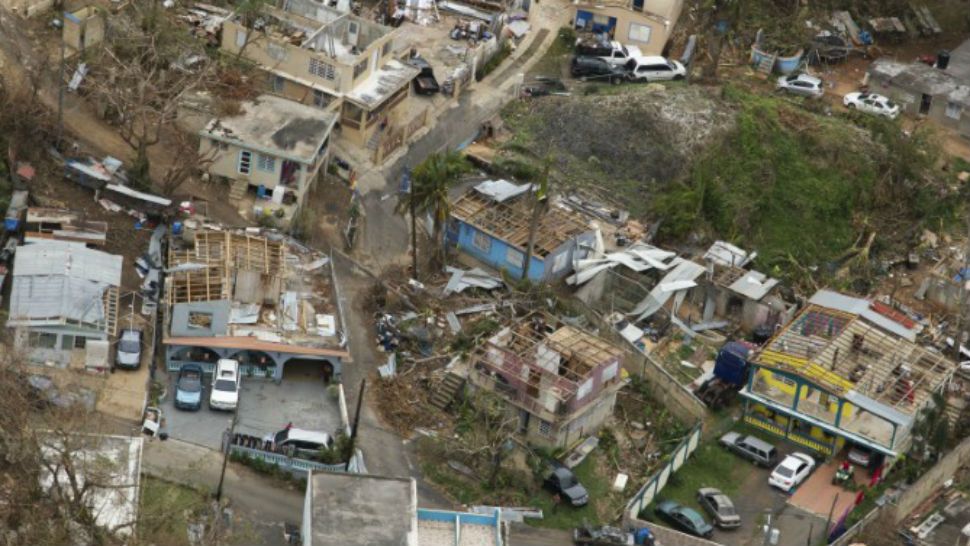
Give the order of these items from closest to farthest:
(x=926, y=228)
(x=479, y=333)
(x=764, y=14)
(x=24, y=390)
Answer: (x=24, y=390)
(x=479, y=333)
(x=926, y=228)
(x=764, y=14)

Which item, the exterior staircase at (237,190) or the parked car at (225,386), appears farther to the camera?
the exterior staircase at (237,190)

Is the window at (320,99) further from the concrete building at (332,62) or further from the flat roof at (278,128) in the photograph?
the flat roof at (278,128)

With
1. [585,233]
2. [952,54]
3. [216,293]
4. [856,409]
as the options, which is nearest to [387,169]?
[585,233]

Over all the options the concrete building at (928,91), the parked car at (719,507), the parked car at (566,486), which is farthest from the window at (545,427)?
the concrete building at (928,91)

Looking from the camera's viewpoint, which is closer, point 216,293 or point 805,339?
point 216,293

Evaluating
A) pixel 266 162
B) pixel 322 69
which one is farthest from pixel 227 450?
pixel 322 69

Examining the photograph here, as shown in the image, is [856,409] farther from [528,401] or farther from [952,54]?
[952,54]

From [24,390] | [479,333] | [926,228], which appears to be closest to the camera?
[24,390]
